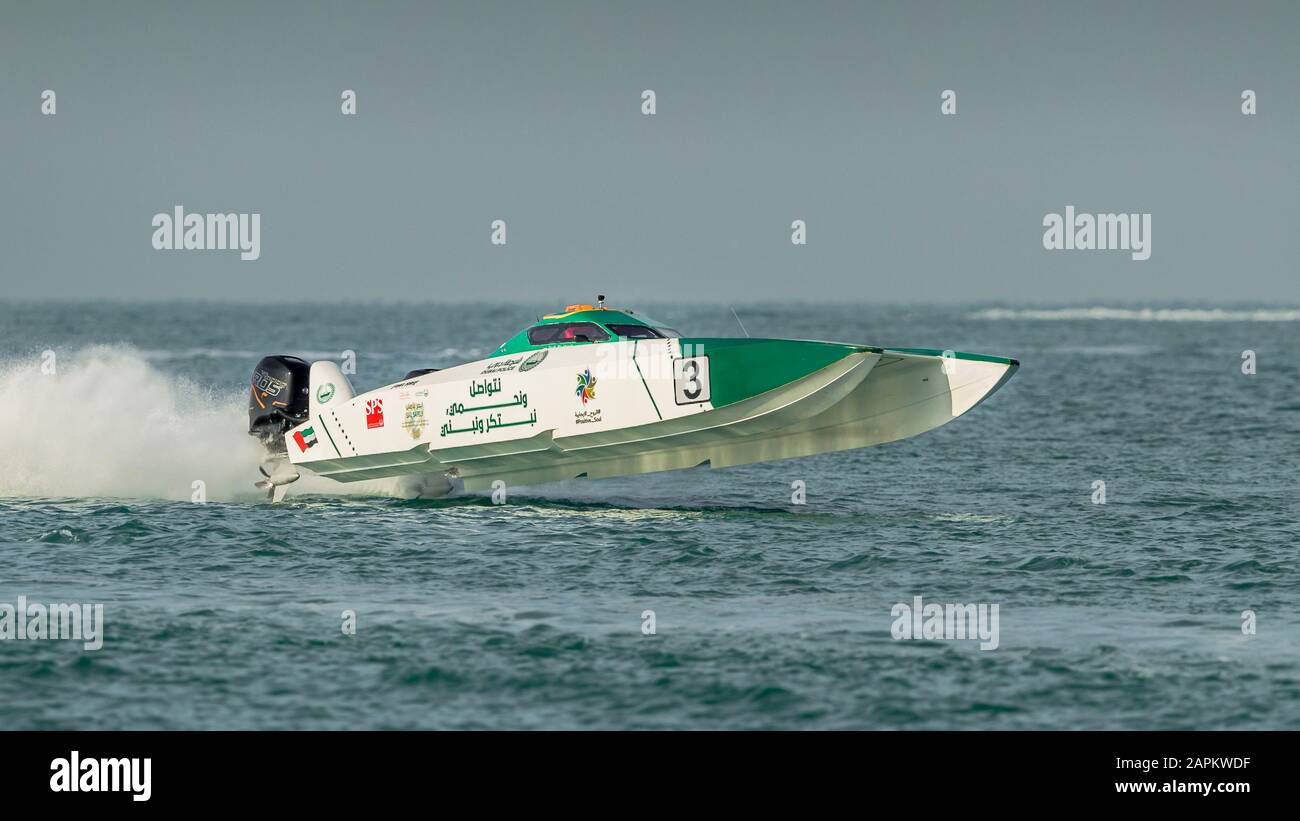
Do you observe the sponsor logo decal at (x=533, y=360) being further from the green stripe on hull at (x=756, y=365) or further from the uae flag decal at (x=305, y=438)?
the uae flag decal at (x=305, y=438)

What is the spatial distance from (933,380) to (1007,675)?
7.34 metres

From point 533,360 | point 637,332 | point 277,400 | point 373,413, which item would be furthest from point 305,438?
point 637,332

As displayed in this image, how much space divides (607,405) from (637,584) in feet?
13.0

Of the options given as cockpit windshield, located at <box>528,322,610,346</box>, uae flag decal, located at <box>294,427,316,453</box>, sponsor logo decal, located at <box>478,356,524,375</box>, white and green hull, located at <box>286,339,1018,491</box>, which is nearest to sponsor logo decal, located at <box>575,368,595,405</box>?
white and green hull, located at <box>286,339,1018,491</box>

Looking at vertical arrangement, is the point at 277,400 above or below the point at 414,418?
above

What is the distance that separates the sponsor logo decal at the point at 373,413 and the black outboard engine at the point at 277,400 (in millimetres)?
1096

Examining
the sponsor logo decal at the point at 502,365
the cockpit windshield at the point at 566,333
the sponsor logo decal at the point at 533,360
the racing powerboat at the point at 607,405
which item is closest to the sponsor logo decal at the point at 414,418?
the racing powerboat at the point at 607,405

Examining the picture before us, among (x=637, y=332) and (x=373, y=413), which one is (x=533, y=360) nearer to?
(x=637, y=332)

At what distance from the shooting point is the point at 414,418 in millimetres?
18281

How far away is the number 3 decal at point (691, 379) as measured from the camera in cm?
1680

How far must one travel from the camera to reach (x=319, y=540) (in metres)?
16.1

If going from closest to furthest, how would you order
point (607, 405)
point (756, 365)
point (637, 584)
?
1. point (637, 584)
2. point (756, 365)
3. point (607, 405)

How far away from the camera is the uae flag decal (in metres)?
19.1
